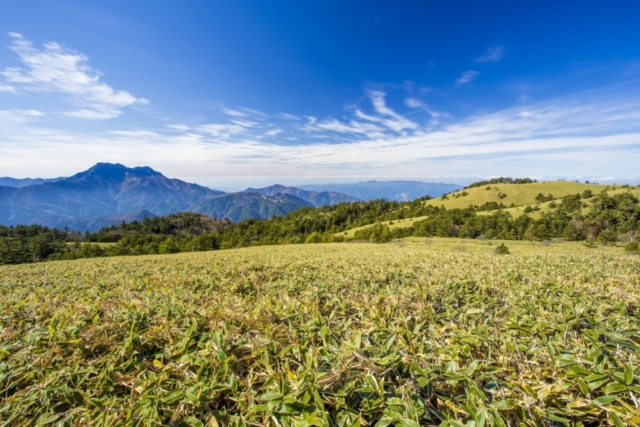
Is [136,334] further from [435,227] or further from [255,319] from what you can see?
[435,227]

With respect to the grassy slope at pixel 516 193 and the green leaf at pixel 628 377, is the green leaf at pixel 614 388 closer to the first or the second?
Result: the green leaf at pixel 628 377

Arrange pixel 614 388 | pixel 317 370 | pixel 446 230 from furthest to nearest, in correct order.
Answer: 1. pixel 446 230
2. pixel 317 370
3. pixel 614 388

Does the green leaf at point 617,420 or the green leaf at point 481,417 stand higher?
the green leaf at point 617,420

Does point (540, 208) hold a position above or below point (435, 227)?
above

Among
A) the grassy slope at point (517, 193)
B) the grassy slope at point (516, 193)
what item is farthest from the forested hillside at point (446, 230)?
the grassy slope at point (517, 193)

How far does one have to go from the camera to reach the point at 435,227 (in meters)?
89.3

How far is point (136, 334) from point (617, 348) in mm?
3884

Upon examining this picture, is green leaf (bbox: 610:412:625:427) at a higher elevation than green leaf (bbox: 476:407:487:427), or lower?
higher

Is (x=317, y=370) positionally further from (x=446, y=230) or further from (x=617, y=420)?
(x=446, y=230)

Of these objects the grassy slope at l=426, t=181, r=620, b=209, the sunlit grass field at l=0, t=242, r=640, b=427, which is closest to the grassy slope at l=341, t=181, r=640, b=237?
the grassy slope at l=426, t=181, r=620, b=209

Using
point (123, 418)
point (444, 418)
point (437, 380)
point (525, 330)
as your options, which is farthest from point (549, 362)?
point (123, 418)

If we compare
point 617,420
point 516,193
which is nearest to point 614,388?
point 617,420

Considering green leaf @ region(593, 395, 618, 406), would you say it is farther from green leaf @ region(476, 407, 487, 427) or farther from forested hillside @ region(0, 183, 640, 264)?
forested hillside @ region(0, 183, 640, 264)

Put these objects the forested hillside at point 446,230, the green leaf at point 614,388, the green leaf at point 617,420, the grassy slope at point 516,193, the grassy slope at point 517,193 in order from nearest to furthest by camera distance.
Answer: the green leaf at point 617,420 → the green leaf at point 614,388 → the forested hillside at point 446,230 → the grassy slope at point 516,193 → the grassy slope at point 517,193
